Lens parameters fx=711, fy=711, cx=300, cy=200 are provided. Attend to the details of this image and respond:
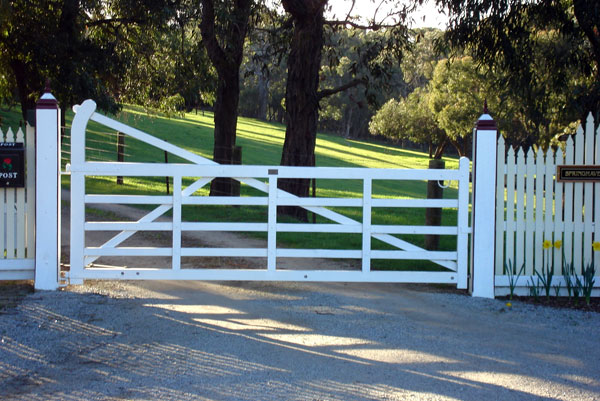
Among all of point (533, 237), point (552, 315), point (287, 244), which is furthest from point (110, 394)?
point (287, 244)

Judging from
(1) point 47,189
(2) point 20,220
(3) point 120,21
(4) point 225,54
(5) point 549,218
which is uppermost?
(3) point 120,21

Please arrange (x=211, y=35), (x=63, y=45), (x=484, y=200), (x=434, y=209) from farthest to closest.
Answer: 1. (x=63, y=45)
2. (x=211, y=35)
3. (x=434, y=209)
4. (x=484, y=200)

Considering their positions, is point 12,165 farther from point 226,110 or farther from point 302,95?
point 226,110

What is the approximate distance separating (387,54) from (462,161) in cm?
1113

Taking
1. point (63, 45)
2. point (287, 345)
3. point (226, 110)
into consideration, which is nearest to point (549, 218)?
point (287, 345)

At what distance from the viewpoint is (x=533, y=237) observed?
8.70 meters

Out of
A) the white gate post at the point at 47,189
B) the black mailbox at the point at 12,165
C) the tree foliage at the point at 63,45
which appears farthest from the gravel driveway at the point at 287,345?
the tree foliage at the point at 63,45

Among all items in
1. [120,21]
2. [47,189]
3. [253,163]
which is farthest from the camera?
[253,163]

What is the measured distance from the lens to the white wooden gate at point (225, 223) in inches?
322

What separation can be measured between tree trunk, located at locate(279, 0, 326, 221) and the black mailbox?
758 cm

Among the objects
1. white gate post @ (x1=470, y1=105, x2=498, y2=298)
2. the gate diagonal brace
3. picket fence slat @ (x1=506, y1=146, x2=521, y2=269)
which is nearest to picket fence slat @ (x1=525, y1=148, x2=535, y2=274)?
picket fence slat @ (x1=506, y1=146, x2=521, y2=269)

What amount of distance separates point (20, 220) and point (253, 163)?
98.5ft

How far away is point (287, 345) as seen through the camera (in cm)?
647

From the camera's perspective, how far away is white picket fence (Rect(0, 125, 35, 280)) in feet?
27.0
